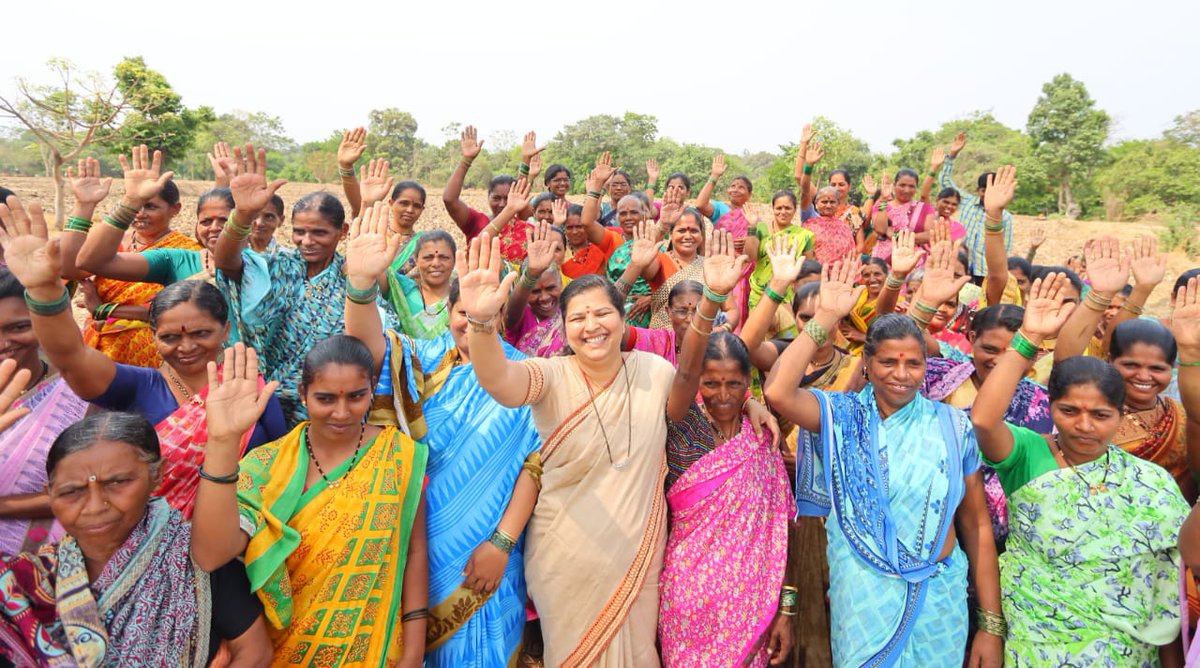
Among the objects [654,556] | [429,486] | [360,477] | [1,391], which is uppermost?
[1,391]

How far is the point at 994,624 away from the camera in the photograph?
2666 millimetres

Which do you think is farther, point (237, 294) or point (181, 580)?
point (237, 294)

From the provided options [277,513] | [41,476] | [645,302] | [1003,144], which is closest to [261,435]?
[277,513]

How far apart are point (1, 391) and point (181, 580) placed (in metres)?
0.78

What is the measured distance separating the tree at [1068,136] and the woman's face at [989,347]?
106ft

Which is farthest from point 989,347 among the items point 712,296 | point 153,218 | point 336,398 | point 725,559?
point 153,218

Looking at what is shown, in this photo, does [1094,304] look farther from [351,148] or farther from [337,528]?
[351,148]

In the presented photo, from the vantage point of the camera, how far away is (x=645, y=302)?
500 centimetres

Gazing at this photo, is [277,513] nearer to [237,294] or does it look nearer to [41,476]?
[41,476]

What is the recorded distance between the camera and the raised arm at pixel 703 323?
2693 mm

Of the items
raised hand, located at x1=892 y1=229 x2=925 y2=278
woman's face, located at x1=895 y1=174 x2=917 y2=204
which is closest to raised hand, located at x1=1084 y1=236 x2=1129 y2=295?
raised hand, located at x1=892 y1=229 x2=925 y2=278

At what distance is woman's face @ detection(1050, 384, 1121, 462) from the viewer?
2.51 m

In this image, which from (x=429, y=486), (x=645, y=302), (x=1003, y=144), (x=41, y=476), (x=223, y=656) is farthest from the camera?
(x=1003, y=144)

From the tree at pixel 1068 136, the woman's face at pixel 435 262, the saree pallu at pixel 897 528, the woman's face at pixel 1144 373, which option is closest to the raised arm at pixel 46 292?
the woman's face at pixel 435 262
